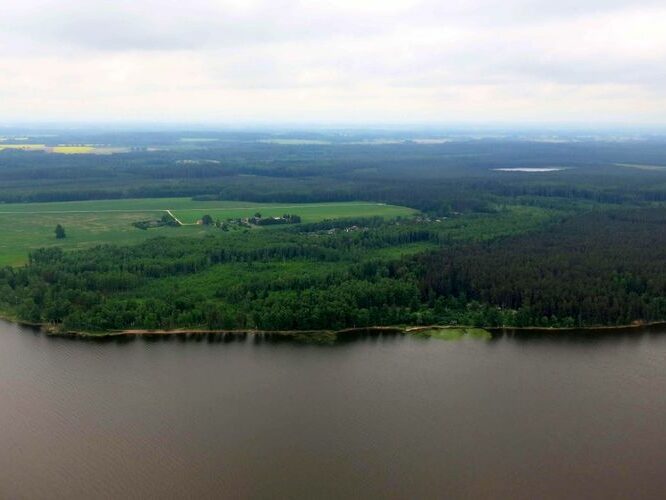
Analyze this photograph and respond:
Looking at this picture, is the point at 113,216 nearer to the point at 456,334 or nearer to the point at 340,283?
the point at 340,283

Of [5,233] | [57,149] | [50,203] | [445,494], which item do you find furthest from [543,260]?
[57,149]

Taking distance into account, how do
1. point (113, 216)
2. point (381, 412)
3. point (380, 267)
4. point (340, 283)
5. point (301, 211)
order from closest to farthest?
point (381, 412) → point (340, 283) → point (380, 267) → point (113, 216) → point (301, 211)

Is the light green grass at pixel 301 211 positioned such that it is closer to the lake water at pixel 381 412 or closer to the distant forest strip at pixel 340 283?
the distant forest strip at pixel 340 283

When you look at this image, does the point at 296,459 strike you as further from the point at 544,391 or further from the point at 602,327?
the point at 602,327

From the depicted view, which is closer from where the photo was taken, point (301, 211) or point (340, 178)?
point (301, 211)

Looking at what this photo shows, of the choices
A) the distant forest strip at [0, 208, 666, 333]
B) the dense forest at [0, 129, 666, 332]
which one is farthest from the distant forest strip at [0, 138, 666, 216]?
the distant forest strip at [0, 208, 666, 333]

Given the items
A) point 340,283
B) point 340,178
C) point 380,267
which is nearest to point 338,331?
point 340,283
